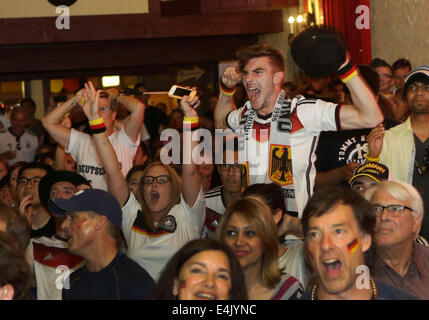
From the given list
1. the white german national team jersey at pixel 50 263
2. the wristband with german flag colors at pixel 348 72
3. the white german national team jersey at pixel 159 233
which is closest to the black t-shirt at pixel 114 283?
the white german national team jersey at pixel 50 263

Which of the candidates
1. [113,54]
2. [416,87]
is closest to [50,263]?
[416,87]

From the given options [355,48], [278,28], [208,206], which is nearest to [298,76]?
[278,28]

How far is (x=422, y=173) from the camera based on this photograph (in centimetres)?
431

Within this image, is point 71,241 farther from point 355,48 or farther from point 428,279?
point 355,48

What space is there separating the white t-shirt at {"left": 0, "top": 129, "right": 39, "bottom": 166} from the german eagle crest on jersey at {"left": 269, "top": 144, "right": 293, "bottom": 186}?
17.7 feet

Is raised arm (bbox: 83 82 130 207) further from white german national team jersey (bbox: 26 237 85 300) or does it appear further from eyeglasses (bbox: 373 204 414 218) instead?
eyeglasses (bbox: 373 204 414 218)

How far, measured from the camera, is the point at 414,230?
3.52 m

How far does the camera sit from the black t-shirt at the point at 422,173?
13.9ft

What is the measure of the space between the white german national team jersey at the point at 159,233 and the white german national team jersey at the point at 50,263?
0.34 meters

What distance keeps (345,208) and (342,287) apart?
0.33 m

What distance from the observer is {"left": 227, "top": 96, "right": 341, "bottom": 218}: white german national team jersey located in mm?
3842

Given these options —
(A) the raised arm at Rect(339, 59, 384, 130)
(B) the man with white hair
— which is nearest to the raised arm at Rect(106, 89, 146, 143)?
(A) the raised arm at Rect(339, 59, 384, 130)

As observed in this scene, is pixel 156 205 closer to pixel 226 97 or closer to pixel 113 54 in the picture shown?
pixel 226 97

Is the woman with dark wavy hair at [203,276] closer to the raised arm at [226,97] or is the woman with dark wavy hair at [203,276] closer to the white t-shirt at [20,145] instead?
the raised arm at [226,97]
